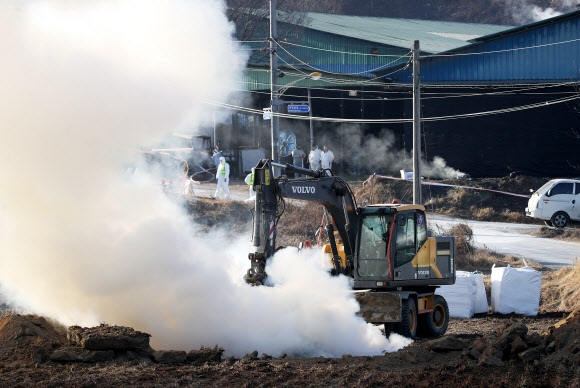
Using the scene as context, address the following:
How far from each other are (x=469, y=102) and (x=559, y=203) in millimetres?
9306

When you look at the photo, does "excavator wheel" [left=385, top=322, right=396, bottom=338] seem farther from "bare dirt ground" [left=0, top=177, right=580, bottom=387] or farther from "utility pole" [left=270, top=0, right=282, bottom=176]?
"utility pole" [left=270, top=0, right=282, bottom=176]

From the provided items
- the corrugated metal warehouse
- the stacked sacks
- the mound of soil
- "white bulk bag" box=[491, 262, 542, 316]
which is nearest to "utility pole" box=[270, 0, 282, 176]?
the stacked sacks

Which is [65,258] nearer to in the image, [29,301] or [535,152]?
[29,301]

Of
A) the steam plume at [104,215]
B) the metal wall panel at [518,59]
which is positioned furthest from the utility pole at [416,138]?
the metal wall panel at [518,59]

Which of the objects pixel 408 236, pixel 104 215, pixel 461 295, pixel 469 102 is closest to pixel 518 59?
pixel 469 102

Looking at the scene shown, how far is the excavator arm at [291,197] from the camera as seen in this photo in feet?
52.7

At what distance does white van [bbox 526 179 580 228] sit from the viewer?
33.1 meters

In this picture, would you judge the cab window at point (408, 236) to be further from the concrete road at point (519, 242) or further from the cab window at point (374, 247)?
the concrete road at point (519, 242)

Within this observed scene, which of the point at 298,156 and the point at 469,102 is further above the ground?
the point at 469,102

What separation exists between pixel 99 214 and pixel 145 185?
5.28 feet

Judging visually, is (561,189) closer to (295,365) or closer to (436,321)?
(436,321)

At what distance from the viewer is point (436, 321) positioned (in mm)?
19172

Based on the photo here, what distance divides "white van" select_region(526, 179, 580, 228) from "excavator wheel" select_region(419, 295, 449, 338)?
15.3 meters

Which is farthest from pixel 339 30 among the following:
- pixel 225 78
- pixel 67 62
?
pixel 67 62
